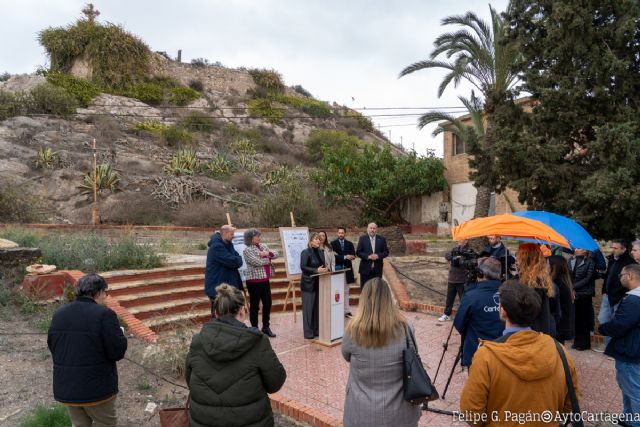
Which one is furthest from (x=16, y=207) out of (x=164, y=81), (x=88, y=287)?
(x=164, y=81)

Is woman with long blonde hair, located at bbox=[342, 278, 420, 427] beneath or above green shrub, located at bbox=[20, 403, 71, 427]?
above

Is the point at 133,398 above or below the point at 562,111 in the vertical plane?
below

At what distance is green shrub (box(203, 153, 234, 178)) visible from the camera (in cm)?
2372

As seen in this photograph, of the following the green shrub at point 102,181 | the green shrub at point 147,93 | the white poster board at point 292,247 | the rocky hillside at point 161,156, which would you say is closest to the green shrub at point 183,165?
the rocky hillside at point 161,156

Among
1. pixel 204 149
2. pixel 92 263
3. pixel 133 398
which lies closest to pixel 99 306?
pixel 133 398

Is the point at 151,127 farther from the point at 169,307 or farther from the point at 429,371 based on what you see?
the point at 429,371

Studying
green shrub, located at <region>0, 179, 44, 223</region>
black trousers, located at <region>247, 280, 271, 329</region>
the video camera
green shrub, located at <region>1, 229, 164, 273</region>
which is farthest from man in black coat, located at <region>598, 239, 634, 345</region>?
green shrub, located at <region>0, 179, 44, 223</region>

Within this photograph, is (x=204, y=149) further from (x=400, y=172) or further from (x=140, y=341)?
(x=140, y=341)

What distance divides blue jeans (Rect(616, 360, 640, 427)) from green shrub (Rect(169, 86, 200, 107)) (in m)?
35.2

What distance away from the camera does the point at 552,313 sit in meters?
4.67

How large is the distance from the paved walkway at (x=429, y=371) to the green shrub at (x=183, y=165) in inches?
656

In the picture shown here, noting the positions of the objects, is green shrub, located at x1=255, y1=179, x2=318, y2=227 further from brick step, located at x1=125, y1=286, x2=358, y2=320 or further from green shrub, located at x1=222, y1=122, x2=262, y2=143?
green shrub, located at x1=222, y1=122, x2=262, y2=143

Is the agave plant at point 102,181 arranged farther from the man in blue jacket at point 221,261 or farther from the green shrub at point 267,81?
the green shrub at point 267,81

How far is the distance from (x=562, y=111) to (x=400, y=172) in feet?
40.4
